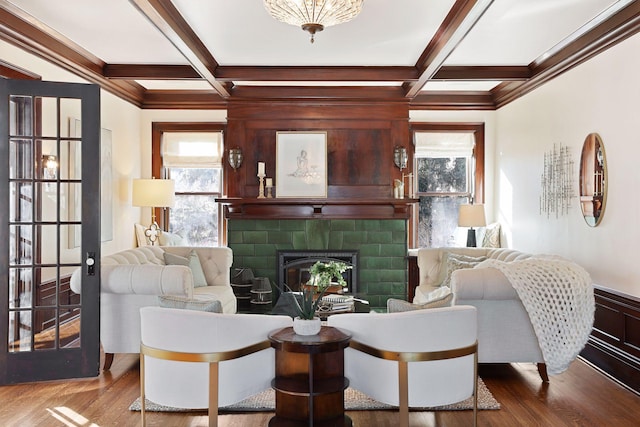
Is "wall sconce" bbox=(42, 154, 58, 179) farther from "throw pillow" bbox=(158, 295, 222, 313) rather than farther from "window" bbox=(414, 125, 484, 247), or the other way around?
"window" bbox=(414, 125, 484, 247)

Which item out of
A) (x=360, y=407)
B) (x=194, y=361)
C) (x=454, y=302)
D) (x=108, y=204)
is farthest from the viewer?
(x=108, y=204)

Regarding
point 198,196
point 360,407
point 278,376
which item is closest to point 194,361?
point 278,376

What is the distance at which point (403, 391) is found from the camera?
9.71 ft

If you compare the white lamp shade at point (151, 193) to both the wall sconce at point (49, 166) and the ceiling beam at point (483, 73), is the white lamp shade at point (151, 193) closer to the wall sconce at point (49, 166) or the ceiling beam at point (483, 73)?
the wall sconce at point (49, 166)

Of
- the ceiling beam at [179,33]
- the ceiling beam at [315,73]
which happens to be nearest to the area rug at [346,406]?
the ceiling beam at [179,33]

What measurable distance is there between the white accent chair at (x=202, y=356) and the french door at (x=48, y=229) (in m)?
1.35

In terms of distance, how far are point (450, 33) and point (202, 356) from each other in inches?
124

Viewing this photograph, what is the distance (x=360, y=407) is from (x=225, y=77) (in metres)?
3.89

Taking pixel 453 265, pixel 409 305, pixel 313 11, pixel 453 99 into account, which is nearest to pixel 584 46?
pixel 453 265

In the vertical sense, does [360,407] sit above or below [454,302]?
below

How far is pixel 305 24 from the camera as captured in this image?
383 cm

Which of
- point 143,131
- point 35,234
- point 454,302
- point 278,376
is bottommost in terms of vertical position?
point 278,376

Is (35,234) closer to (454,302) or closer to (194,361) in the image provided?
(194,361)

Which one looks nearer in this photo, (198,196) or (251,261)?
(251,261)
